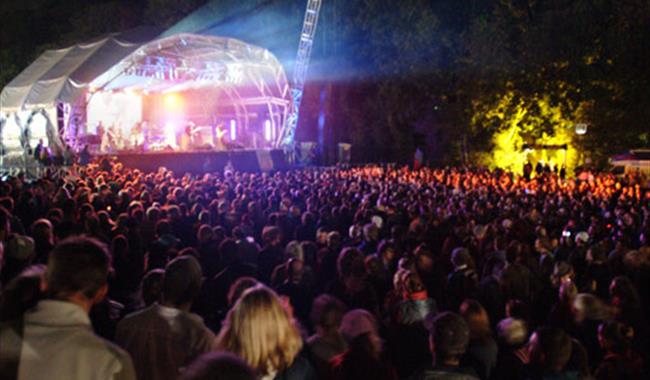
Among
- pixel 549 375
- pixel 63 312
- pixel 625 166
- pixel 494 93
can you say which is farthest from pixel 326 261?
pixel 494 93

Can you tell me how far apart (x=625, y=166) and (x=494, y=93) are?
304 inches

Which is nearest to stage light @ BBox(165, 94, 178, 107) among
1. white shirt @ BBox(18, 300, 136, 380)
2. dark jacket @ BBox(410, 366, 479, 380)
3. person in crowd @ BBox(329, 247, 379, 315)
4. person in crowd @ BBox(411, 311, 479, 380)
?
person in crowd @ BBox(329, 247, 379, 315)

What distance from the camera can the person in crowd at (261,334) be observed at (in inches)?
118

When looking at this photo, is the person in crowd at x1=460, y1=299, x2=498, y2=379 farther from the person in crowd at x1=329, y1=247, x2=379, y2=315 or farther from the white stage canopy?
the white stage canopy

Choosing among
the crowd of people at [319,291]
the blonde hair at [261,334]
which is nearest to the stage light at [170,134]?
the crowd of people at [319,291]

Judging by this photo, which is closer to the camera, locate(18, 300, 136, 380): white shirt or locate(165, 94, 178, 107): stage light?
locate(18, 300, 136, 380): white shirt

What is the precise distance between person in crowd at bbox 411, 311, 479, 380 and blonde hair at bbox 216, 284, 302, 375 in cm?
84

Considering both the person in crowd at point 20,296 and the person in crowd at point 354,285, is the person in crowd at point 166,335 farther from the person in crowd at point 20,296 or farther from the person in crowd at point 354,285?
the person in crowd at point 354,285

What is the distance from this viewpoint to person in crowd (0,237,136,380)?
247 centimetres

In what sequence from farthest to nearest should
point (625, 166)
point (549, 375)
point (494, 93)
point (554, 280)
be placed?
point (494, 93)
point (625, 166)
point (554, 280)
point (549, 375)

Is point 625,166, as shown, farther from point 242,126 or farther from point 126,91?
point 126,91

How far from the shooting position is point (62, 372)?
2.46 metres

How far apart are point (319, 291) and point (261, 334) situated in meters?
3.07

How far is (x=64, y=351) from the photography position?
247 cm
